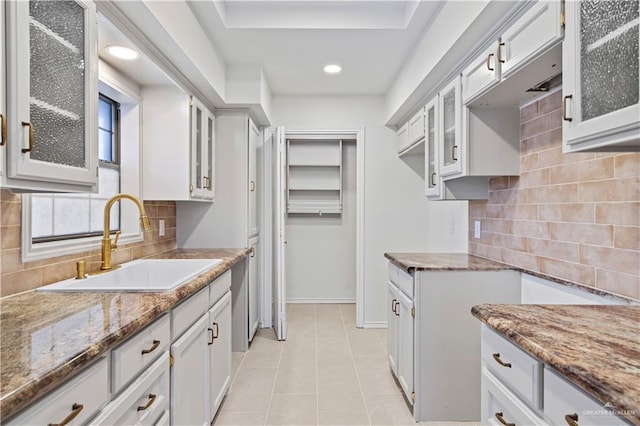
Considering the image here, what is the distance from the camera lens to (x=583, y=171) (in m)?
1.54

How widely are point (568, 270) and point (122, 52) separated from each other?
8.10ft

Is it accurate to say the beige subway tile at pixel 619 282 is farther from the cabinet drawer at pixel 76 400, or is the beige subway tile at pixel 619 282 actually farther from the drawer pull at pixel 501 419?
the cabinet drawer at pixel 76 400

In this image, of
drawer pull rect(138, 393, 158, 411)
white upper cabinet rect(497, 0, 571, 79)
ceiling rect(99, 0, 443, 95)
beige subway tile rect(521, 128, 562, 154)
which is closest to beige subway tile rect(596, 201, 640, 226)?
beige subway tile rect(521, 128, 562, 154)

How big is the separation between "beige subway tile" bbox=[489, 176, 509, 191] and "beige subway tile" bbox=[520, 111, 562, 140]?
28 centimetres

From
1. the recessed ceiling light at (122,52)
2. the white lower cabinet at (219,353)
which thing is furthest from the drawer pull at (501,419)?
the recessed ceiling light at (122,52)

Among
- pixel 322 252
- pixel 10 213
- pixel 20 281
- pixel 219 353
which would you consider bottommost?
pixel 219 353

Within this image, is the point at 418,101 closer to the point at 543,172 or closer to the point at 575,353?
the point at 543,172

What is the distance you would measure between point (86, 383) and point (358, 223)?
308 cm

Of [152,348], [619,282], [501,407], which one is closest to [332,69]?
[619,282]

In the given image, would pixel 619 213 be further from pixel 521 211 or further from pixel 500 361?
pixel 500 361

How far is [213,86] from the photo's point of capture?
8.27 feet

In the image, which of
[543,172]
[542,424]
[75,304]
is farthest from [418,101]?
[75,304]

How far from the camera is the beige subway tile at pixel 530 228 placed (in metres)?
1.81

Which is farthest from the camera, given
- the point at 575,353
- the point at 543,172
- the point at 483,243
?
the point at 483,243
